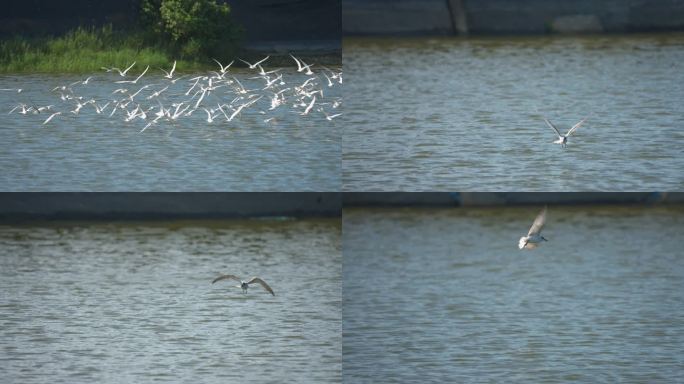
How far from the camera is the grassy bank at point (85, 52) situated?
21.0ft

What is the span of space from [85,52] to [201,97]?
0.63 m

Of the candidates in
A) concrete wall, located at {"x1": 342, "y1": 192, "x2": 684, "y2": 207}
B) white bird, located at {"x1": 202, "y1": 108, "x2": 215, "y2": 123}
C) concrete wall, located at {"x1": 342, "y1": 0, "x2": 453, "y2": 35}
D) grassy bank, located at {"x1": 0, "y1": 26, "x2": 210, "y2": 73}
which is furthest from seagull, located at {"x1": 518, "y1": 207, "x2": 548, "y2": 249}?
concrete wall, located at {"x1": 342, "y1": 0, "x2": 453, "y2": 35}

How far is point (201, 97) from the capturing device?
7059mm

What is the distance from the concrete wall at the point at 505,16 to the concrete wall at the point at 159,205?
2.53 m

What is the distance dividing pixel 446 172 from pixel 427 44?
2734mm

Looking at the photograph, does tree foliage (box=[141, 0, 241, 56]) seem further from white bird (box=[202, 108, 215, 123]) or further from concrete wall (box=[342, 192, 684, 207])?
concrete wall (box=[342, 192, 684, 207])

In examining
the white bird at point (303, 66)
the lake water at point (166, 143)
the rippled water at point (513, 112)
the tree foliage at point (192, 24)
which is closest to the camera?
the tree foliage at point (192, 24)

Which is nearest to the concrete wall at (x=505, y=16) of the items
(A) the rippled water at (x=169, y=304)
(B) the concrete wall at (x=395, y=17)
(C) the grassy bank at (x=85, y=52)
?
Answer: (B) the concrete wall at (x=395, y=17)

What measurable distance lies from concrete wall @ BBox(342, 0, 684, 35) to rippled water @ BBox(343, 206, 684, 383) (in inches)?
73.3

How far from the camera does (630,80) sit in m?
9.16

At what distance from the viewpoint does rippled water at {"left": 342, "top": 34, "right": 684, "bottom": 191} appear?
7.44 m

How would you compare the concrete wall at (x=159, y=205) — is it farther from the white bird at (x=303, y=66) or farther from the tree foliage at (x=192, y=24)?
the tree foliage at (x=192, y=24)

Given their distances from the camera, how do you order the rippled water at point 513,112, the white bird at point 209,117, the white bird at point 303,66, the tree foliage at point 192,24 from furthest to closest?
the rippled water at point 513,112 < the white bird at point 209,117 < the white bird at point 303,66 < the tree foliage at point 192,24

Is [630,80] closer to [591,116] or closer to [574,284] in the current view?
[591,116]
